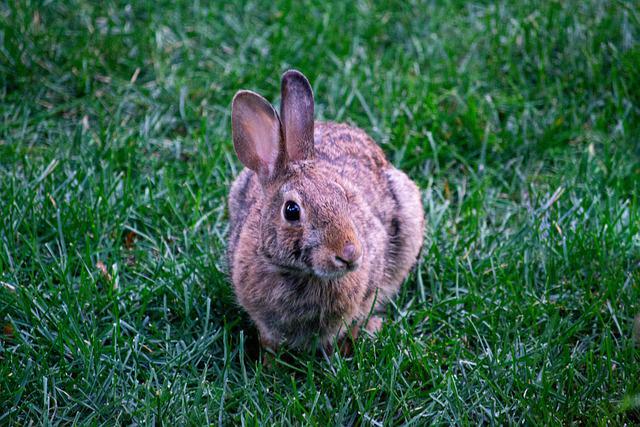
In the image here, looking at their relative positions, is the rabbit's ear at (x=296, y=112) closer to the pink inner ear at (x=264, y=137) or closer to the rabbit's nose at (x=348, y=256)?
the pink inner ear at (x=264, y=137)

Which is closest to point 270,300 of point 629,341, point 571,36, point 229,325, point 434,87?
point 229,325

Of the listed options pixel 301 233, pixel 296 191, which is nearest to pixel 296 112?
pixel 296 191

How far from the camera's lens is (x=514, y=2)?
7.03 meters

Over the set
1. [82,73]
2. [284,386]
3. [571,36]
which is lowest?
[284,386]

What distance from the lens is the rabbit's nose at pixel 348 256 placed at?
12.3 feet

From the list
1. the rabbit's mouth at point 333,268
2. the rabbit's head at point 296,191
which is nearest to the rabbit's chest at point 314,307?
the rabbit's head at point 296,191

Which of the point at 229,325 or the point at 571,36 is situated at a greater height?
the point at 571,36

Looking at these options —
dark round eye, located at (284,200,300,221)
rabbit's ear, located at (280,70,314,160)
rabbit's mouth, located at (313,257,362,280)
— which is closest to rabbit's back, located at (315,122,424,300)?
rabbit's ear, located at (280,70,314,160)

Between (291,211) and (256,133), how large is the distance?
1.93 feet

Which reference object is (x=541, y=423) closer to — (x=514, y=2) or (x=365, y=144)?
(x=365, y=144)

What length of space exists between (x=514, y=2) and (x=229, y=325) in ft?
13.3

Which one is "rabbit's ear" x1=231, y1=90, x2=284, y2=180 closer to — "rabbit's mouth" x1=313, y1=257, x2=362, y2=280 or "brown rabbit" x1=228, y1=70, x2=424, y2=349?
"brown rabbit" x1=228, y1=70, x2=424, y2=349

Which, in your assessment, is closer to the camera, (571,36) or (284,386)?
(284,386)

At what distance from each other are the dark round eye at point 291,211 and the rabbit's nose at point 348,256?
30 centimetres
